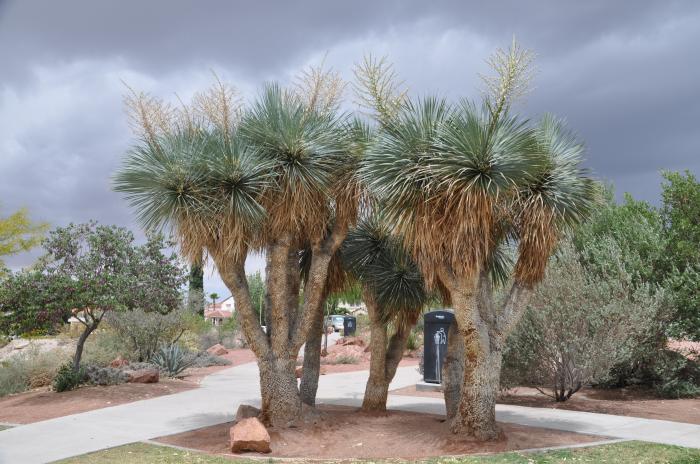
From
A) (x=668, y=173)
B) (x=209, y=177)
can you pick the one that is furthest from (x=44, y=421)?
(x=668, y=173)

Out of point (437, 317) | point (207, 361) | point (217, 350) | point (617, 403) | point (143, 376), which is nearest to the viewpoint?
point (617, 403)

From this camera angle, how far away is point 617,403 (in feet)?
51.7

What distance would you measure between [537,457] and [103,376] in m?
12.0

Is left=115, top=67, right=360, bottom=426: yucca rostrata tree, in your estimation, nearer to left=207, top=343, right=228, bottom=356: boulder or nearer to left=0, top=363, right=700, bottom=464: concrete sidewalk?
left=0, top=363, right=700, bottom=464: concrete sidewalk

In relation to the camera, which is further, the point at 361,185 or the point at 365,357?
the point at 365,357

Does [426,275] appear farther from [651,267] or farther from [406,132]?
[651,267]

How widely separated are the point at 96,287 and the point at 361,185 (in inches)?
345

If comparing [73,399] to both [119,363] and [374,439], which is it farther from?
[374,439]

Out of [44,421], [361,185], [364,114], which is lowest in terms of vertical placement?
[44,421]

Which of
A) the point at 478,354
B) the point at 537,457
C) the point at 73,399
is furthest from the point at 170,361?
the point at 537,457

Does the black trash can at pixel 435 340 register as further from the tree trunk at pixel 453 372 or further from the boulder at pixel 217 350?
the boulder at pixel 217 350

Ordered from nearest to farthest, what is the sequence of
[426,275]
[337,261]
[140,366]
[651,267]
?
[426,275] < [337,261] < [651,267] < [140,366]

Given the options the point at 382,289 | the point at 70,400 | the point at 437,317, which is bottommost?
the point at 70,400

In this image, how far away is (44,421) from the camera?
1364 centimetres
